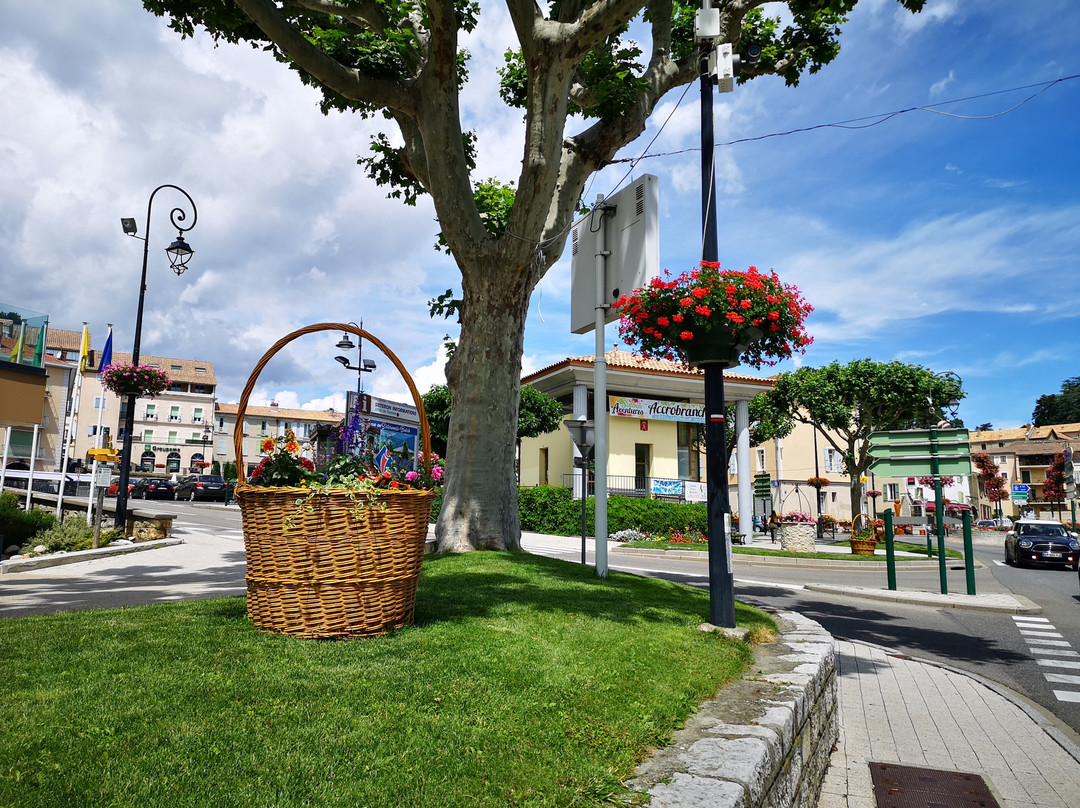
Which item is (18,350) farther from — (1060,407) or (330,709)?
(1060,407)

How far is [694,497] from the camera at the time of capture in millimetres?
25016

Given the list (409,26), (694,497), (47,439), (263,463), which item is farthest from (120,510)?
(47,439)

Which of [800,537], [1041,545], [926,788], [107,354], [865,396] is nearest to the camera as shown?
[926,788]

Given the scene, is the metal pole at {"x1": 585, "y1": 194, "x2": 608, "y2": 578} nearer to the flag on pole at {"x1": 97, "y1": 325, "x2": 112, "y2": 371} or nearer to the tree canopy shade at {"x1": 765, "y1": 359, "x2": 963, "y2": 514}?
the flag on pole at {"x1": 97, "y1": 325, "x2": 112, "y2": 371}

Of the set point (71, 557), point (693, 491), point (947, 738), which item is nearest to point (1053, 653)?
point (947, 738)

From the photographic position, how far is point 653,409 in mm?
25562

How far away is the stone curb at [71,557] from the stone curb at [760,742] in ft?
33.0

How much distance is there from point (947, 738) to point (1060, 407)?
118 m

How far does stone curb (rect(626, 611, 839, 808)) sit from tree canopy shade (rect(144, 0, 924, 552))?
16.0 feet

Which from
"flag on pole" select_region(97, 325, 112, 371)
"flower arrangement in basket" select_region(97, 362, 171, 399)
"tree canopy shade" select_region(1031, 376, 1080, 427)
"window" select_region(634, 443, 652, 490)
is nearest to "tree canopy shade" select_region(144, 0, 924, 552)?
"flower arrangement in basket" select_region(97, 362, 171, 399)

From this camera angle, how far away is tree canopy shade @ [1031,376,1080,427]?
96125 millimetres

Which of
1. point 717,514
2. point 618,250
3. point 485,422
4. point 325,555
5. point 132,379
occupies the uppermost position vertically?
point 618,250

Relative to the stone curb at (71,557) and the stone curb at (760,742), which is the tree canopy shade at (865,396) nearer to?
the stone curb at (71,557)

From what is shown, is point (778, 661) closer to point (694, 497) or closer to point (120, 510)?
point (120, 510)
